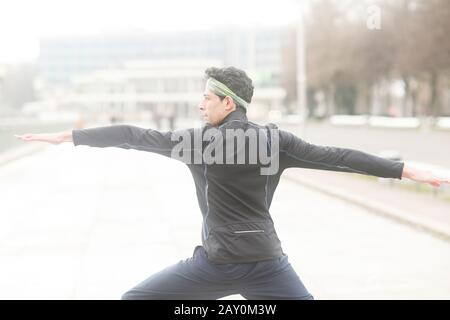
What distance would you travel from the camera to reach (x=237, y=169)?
11.0 ft

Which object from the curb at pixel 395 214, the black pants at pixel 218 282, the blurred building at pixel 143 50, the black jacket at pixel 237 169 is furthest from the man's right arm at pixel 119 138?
the blurred building at pixel 143 50

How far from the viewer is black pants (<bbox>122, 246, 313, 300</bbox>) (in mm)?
3385

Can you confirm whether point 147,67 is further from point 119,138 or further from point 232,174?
point 232,174

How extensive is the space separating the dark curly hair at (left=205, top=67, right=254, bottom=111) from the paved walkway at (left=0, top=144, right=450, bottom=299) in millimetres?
3402

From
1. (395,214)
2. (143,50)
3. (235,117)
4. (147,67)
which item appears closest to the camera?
(235,117)

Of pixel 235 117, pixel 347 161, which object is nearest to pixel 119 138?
pixel 235 117

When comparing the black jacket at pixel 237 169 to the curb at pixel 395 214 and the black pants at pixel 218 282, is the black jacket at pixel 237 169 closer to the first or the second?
the black pants at pixel 218 282

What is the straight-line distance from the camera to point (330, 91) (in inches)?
3351

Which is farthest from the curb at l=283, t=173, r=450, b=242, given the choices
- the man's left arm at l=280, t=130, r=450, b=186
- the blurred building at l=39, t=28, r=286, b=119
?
the blurred building at l=39, t=28, r=286, b=119

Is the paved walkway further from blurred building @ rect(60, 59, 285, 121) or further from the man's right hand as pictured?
blurred building @ rect(60, 59, 285, 121)

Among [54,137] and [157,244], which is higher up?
[54,137]

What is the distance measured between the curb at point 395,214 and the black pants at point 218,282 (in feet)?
21.0

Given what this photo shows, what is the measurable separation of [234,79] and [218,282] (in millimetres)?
897

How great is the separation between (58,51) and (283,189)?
15456 cm
